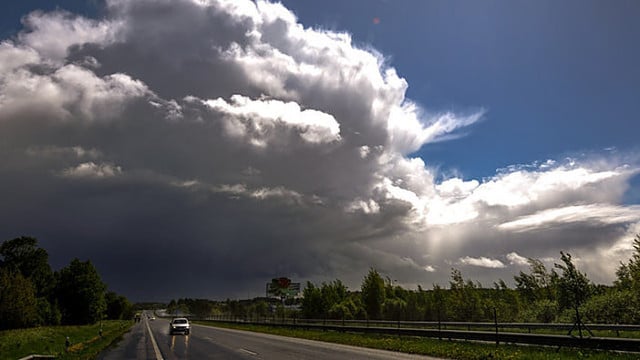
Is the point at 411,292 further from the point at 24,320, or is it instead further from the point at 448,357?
the point at 448,357

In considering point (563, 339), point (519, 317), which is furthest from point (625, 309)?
point (563, 339)

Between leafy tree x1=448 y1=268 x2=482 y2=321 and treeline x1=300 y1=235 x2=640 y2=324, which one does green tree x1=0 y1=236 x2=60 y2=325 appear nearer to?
treeline x1=300 y1=235 x2=640 y2=324

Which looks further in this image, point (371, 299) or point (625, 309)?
point (371, 299)

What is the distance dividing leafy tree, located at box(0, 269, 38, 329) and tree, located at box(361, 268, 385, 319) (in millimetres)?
52339

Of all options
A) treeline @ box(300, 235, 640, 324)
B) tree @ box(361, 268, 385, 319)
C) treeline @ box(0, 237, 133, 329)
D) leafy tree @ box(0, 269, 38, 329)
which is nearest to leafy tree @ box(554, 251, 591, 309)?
treeline @ box(300, 235, 640, 324)

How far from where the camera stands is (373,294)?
255 feet

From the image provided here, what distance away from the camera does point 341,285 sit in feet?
309

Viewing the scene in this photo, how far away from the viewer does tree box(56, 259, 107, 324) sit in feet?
332

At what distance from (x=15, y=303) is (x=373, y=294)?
5465cm

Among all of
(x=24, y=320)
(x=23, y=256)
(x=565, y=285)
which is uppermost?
(x=23, y=256)

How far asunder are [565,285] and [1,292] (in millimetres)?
74695

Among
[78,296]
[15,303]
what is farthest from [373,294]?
[78,296]

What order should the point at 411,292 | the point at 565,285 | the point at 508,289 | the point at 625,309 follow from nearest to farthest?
the point at 625,309 < the point at 565,285 < the point at 508,289 < the point at 411,292

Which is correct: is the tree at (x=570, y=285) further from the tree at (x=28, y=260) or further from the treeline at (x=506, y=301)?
the tree at (x=28, y=260)
